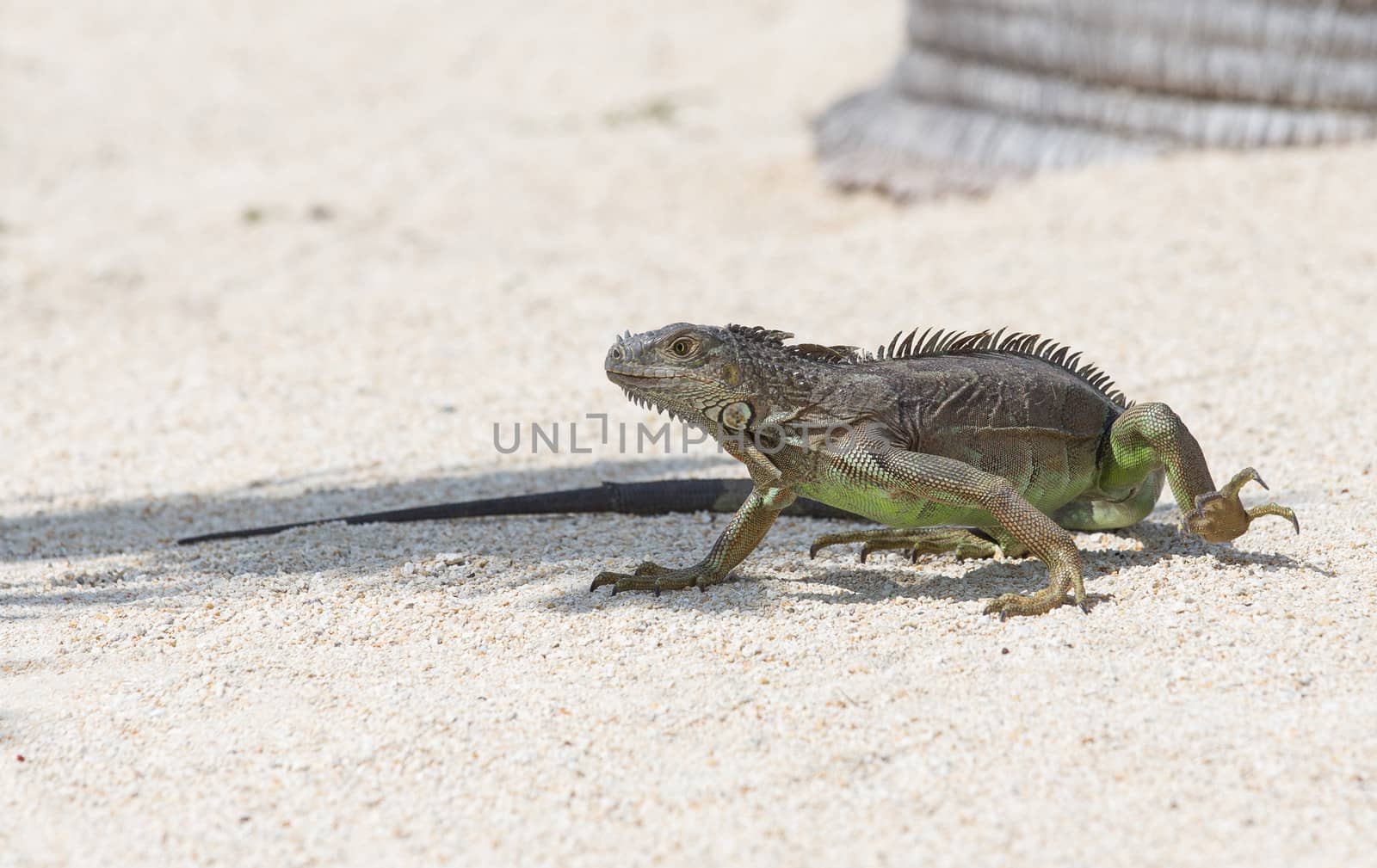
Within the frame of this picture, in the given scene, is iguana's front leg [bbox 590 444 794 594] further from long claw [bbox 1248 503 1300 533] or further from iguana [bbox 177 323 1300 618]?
long claw [bbox 1248 503 1300 533]

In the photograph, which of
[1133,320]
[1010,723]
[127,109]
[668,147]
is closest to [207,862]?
[1010,723]

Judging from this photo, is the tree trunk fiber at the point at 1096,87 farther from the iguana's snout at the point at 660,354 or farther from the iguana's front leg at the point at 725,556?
the iguana's snout at the point at 660,354

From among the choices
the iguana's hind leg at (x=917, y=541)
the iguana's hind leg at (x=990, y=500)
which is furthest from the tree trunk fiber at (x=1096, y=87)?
the iguana's hind leg at (x=990, y=500)

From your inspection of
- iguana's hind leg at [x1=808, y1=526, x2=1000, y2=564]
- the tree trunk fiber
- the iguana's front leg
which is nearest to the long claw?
iguana's hind leg at [x1=808, y1=526, x2=1000, y2=564]

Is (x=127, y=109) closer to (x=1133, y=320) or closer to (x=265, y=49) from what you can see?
(x=265, y=49)

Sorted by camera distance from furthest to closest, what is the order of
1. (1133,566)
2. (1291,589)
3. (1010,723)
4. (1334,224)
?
(1334,224)
(1133,566)
(1291,589)
(1010,723)

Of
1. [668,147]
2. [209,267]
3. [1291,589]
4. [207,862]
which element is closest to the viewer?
[207,862]

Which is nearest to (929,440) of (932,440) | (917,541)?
(932,440)
